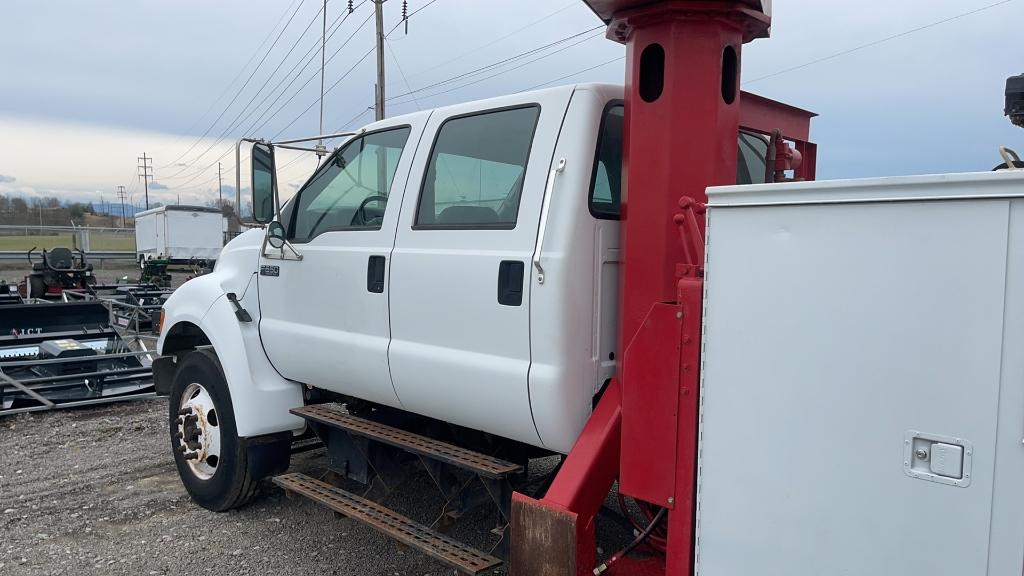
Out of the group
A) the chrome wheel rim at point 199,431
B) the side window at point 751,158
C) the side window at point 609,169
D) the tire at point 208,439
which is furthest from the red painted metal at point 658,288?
the chrome wheel rim at point 199,431

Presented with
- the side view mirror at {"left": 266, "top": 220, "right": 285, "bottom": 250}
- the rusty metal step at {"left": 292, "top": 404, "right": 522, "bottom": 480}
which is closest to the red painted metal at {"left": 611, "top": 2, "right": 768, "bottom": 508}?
the rusty metal step at {"left": 292, "top": 404, "right": 522, "bottom": 480}

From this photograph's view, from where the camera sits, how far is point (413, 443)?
136 inches

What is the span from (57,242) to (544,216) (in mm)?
42806

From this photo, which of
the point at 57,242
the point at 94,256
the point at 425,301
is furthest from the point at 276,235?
the point at 57,242

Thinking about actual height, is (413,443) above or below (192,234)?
below

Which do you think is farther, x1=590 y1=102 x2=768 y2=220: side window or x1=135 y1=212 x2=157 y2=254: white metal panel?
x1=135 y1=212 x2=157 y2=254: white metal panel

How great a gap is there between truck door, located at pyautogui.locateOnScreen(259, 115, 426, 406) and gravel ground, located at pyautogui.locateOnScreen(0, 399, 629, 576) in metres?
0.98

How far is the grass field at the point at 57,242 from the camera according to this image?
3647 cm

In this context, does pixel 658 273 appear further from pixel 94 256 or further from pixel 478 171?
pixel 94 256

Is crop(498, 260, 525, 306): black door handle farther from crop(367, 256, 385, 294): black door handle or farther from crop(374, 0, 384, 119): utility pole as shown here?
crop(374, 0, 384, 119): utility pole

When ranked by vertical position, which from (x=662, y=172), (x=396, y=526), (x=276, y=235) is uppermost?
(x=662, y=172)

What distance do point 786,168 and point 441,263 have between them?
1.62 metres

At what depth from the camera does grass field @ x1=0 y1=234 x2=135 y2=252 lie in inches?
1436

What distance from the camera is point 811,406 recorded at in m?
1.95
